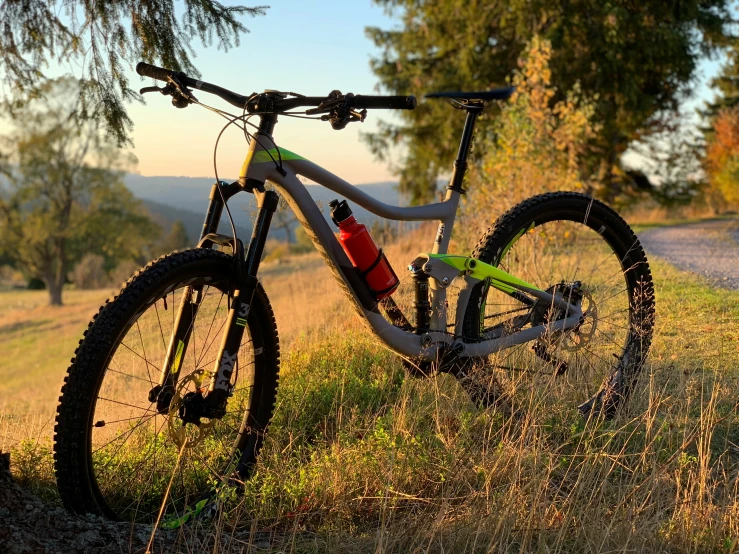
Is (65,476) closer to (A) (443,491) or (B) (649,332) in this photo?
(A) (443,491)

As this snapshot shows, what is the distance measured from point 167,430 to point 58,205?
3868 cm

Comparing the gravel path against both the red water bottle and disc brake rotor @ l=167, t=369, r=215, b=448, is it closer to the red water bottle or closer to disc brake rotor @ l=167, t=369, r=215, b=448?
the red water bottle

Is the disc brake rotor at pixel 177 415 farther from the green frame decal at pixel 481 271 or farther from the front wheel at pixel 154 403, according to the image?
the green frame decal at pixel 481 271

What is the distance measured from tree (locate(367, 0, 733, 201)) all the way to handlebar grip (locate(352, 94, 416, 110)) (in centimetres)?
1431

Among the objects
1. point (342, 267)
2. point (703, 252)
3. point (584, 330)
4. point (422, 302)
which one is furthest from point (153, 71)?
point (703, 252)

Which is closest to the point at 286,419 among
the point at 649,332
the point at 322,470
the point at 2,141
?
the point at 322,470

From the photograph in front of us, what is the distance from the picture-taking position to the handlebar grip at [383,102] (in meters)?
2.62

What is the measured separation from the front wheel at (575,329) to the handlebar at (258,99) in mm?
1016

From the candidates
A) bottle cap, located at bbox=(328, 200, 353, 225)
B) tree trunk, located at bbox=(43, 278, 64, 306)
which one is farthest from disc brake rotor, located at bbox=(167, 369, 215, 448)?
tree trunk, located at bbox=(43, 278, 64, 306)

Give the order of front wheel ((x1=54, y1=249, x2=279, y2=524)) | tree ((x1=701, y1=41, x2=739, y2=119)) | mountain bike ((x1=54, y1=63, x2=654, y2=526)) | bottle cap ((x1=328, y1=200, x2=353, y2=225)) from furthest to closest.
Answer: tree ((x1=701, y1=41, x2=739, y2=119)), bottle cap ((x1=328, y1=200, x2=353, y2=225)), mountain bike ((x1=54, y1=63, x2=654, y2=526)), front wheel ((x1=54, y1=249, x2=279, y2=524))

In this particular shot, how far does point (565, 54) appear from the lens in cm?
1784

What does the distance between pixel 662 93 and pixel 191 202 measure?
68.7 ft

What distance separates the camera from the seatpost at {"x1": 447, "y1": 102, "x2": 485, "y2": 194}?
130 inches

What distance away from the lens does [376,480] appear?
2.66 meters
